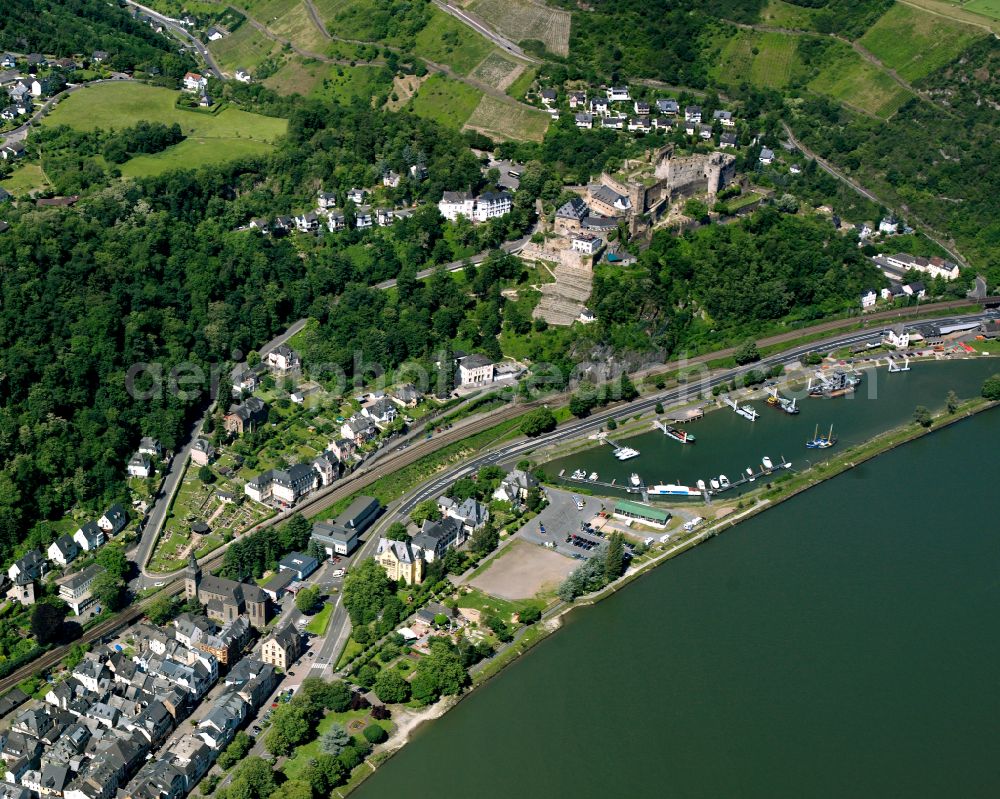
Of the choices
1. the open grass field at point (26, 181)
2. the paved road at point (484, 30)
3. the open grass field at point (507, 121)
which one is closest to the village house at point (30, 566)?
the open grass field at point (26, 181)

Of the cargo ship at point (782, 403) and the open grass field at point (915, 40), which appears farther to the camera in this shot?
the open grass field at point (915, 40)

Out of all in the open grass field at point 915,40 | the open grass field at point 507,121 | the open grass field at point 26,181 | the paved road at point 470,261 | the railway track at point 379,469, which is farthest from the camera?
the open grass field at point 915,40

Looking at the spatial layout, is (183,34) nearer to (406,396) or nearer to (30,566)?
(406,396)

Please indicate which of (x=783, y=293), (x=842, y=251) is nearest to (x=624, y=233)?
(x=783, y=293)

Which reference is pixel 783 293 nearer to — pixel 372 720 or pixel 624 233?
pixel 624 233

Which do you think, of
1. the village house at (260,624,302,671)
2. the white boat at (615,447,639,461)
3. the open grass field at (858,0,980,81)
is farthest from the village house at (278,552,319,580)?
the open grass field at (858,0,980,81)

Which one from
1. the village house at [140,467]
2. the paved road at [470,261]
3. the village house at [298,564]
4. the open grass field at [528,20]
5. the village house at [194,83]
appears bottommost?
the village house at [298,564]

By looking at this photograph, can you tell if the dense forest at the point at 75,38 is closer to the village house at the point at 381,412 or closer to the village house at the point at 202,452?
the village house at the point at 381,412
